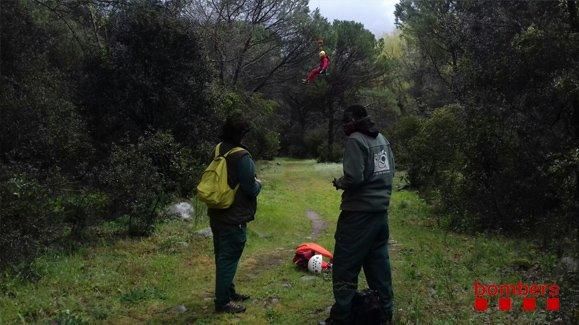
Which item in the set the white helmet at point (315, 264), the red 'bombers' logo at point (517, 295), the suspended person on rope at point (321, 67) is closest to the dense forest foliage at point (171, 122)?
the red 'bombers' logo at point (517, 295)

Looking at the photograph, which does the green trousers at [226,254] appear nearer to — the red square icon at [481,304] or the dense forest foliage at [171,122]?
the red square icon at [481,304]

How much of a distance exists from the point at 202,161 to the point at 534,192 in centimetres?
780

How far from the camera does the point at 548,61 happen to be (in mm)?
8508

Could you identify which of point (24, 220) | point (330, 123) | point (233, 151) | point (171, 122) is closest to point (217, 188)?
point (233, 151)

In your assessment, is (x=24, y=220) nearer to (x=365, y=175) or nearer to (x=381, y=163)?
(x=365, y=175)

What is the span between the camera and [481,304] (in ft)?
15.6

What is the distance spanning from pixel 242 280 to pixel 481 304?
2989 mm

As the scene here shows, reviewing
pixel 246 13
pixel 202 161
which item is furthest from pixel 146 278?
pixel 246 13

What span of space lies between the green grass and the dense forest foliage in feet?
1.98

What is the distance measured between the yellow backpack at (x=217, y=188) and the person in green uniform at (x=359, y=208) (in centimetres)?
111

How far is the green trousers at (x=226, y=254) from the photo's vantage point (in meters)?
4.93

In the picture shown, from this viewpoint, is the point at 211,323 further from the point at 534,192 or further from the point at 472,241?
the point at 534,192

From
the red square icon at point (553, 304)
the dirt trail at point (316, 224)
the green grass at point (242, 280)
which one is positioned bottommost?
the dirt trail at point (316, 224)

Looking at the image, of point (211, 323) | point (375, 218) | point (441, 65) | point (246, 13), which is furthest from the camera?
point (441, 65)
